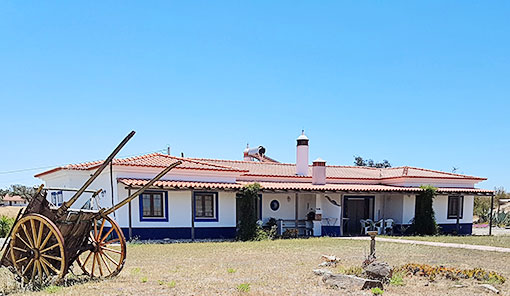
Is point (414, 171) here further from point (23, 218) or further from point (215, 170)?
point (23, 218)

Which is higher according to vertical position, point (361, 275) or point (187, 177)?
point (187, 177)

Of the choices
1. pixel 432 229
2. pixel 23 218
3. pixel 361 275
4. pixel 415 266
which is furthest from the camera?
pixel 432 229

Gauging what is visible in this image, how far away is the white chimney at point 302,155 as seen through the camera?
21938 mm

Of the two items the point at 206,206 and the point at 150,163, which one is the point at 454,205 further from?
the point at 150,163

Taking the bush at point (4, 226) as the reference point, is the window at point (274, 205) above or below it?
above

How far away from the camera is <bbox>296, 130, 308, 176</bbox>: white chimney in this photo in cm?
2194

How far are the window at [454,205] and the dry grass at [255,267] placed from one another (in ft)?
30.8

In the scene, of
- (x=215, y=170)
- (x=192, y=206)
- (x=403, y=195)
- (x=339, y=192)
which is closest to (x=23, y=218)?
(x=192, y=206)

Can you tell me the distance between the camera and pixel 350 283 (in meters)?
7.68

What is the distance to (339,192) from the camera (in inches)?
767

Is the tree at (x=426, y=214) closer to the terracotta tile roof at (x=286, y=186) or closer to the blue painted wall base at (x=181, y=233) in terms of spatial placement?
the terracotta tile roof at (x=286, y=186)

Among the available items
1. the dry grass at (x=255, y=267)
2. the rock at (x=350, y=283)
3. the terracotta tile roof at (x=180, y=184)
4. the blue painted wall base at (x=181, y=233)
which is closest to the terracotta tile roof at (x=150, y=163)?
the terracotta tile roof at (x=180, y=184)

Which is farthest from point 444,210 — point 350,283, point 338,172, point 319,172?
point 350,283

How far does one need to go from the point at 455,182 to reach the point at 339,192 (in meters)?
8.03
